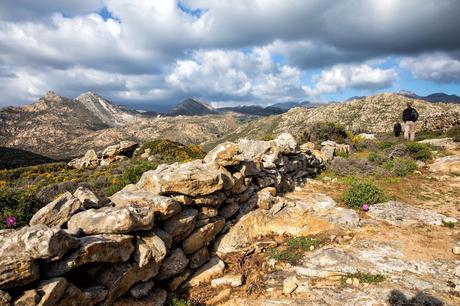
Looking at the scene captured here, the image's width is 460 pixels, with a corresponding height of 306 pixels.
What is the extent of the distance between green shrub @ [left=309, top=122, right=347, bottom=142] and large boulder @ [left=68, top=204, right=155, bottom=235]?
76.7ft

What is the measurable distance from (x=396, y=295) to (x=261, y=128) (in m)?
181

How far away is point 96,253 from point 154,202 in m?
2.11

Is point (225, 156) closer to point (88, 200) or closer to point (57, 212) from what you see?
point (88, 200)

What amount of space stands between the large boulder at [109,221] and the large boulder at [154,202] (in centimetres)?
71

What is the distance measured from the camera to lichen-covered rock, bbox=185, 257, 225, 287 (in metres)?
7.97

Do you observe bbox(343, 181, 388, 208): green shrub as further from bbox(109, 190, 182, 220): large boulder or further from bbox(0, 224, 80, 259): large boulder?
bbox(0, 224, 80, 259): large boulder

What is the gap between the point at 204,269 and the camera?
8414 mm

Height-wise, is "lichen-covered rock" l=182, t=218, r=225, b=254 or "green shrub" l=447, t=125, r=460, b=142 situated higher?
"green shrub" l=447, t=125, r=460, b=142

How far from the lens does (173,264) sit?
775cm

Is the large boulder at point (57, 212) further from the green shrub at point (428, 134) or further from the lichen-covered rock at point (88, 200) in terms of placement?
the green shrub at point (428, 134)

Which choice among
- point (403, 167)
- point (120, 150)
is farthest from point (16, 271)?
point (120, 150)

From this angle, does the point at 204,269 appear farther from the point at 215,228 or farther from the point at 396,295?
the point at 396,295

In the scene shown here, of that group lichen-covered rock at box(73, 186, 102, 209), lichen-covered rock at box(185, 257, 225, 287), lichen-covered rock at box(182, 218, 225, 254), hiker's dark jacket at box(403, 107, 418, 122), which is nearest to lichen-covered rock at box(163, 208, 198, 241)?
lichen-covered rock at box(182, 218, 225, 254)

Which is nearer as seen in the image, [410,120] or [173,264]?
[173,264]
